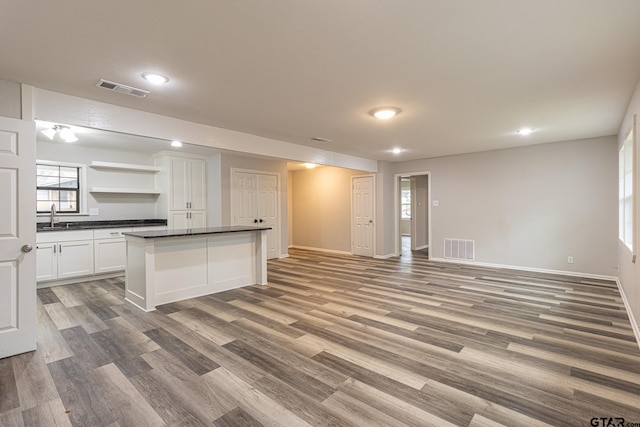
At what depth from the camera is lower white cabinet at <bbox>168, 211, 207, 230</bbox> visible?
6.23 metres

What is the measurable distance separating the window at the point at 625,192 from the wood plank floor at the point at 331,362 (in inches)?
36.4

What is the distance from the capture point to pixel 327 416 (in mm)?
1897

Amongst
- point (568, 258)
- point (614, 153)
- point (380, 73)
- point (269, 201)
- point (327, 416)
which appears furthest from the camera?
point (269, 201)

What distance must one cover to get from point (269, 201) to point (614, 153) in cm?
640

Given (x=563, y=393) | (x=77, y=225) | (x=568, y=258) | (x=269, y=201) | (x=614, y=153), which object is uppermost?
(x=614, y=153)

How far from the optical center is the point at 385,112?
372cm

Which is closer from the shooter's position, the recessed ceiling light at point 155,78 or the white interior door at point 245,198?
Result: the recessed ceiling light at point 155,78

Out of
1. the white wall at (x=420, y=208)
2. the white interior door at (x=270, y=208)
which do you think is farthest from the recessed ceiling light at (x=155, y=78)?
the white wall at (x=420, y=208)

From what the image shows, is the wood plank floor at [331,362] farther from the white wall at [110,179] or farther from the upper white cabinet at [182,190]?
the upper white cabinet at [182,190]

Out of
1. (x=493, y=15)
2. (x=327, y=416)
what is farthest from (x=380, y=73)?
(x=327, y=416)

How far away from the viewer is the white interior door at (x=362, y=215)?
7957 mm

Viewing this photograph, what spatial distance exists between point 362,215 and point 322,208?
4.29 ft

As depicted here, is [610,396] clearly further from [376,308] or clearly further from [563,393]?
[376,308]

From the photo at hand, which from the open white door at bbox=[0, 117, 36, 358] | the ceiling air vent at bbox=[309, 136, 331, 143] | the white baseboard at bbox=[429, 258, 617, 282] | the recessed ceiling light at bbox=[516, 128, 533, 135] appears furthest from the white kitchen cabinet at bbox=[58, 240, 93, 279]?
the recessed ceiling light at bbox=[516, 128, 533, 135]
